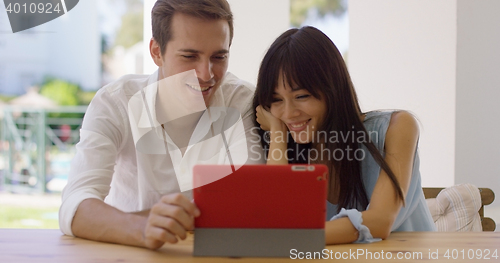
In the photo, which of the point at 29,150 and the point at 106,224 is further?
the point at 29,150

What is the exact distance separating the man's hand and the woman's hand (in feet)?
2.57

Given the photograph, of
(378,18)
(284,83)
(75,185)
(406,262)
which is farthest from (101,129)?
(378,18)

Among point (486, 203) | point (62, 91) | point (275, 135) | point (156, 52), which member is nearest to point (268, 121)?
point (275, 135)

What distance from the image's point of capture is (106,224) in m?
1.16

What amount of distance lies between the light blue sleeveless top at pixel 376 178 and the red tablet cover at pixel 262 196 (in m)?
0.63

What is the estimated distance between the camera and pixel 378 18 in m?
3.33

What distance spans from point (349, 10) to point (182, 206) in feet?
9.62

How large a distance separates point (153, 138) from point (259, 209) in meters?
0.84

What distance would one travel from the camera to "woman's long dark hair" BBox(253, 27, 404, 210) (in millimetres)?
1582

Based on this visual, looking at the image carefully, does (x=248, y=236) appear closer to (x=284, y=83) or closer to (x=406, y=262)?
(x=406, y=262)

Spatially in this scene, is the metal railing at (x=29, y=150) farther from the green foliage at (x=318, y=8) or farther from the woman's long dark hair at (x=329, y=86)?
the green foliage at (x=318, y=8)

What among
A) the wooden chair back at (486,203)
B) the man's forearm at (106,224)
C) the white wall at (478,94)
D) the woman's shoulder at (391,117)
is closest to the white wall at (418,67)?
the white wall at (478,94)

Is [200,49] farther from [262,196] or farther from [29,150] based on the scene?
[29,150]

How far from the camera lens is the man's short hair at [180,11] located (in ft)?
5.45
